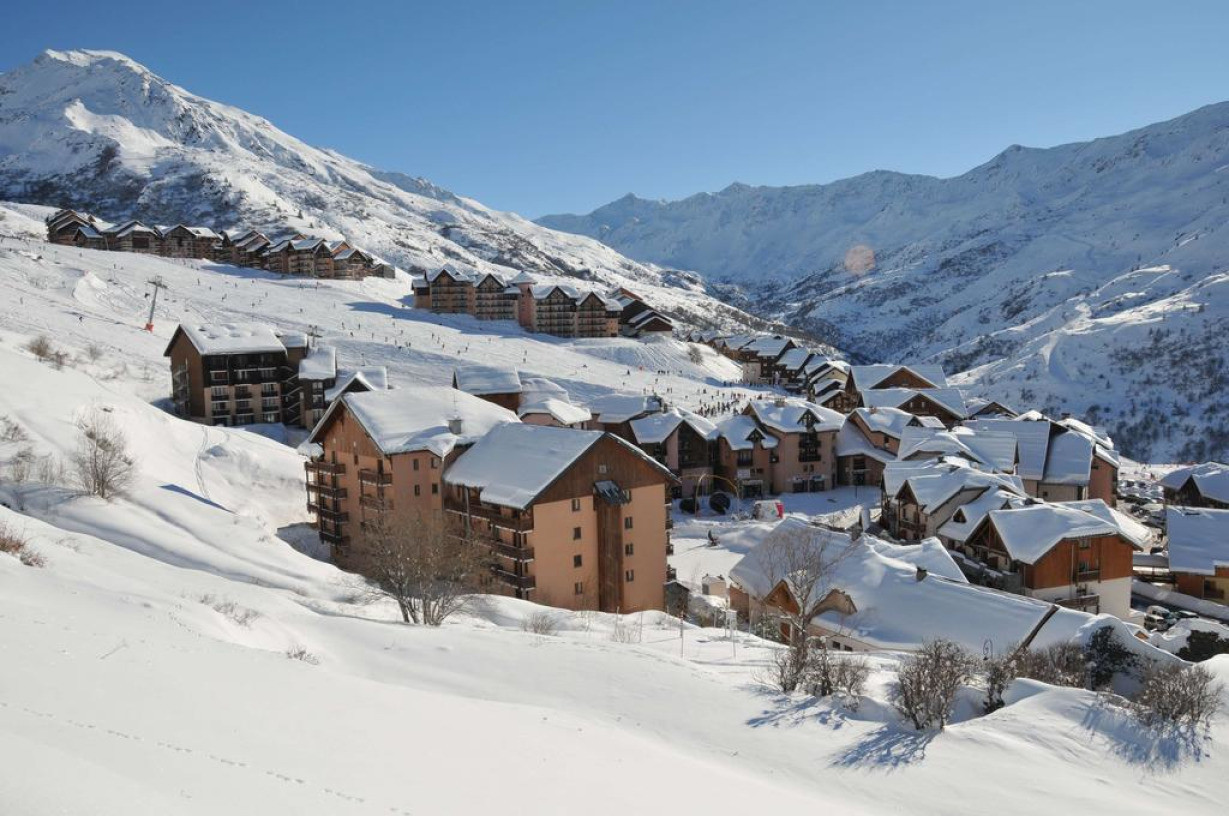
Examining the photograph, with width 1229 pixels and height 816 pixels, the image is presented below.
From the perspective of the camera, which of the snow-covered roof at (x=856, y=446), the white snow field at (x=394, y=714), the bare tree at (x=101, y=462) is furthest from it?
the snow-covered roof at (x=856, y=446)

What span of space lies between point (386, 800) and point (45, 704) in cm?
458

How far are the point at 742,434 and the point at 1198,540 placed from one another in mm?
29606

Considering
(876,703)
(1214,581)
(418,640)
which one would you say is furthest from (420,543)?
(1214,581)

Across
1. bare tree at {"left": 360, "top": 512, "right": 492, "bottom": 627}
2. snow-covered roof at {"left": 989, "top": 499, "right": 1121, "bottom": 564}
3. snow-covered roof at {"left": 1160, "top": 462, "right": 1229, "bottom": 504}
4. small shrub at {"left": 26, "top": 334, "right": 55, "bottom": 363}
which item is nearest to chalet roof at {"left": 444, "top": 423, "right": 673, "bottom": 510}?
bare tree at {"left": 360, "top": 512, "right": 492, "bottom": 627}

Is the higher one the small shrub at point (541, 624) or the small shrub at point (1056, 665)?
the small shrub at point (541, 624)

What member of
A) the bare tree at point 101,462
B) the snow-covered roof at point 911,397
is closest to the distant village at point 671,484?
the bare tree at point 101,462

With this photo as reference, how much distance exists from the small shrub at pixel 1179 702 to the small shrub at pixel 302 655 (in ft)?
63.8

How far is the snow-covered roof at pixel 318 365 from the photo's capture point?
205 ft

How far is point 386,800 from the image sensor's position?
1020 centimetres

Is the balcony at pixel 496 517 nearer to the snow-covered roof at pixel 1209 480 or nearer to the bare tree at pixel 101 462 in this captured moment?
the bare tree at pixel 101 462

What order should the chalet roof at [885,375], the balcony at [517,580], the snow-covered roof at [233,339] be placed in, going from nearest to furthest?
the balcony at [517,580], the snow-covered roof at [233,339], the chalet roof at [885,375]

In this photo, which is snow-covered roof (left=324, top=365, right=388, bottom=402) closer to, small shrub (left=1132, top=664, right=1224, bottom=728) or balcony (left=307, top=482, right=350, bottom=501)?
balcony (left=307, top=482, right=350, bottom=501)

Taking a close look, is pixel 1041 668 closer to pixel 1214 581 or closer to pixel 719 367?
pixel 1214 581

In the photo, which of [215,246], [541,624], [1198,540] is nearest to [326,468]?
[541,624]
